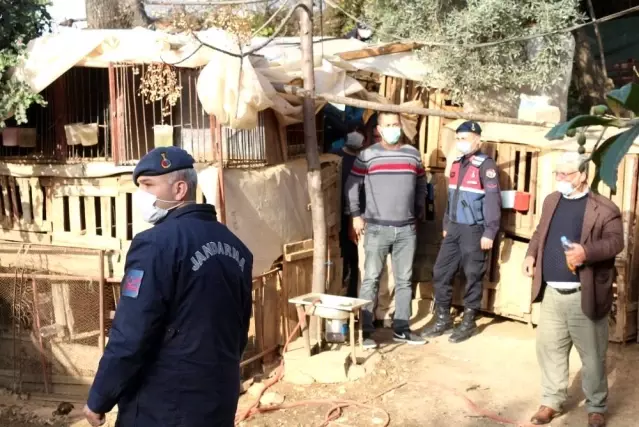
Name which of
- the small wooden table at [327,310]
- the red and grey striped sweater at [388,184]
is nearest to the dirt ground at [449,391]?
the small wooden table at [327,310]

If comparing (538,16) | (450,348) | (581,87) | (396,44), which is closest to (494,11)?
(538,16)

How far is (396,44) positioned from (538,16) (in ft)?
5.46

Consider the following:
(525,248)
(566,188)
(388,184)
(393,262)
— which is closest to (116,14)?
(388,184)

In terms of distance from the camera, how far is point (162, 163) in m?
3.34

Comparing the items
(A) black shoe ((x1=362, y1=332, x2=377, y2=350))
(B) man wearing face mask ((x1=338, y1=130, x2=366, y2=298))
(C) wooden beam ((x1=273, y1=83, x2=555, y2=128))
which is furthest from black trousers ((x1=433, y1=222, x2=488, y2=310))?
(C) wooden beam ((x1=273, y1=83, x2=555, y2=128))

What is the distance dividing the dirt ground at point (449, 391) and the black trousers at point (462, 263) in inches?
17.1

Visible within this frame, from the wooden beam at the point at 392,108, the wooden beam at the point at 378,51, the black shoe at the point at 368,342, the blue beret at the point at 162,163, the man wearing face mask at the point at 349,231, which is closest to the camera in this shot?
the blue beret at the point at 162,163

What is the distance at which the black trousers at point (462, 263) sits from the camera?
7211mm

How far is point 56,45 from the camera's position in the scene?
6617 mm

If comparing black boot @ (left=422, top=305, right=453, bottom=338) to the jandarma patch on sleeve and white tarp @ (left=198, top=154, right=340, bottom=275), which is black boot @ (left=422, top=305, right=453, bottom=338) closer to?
white tarp @ (left=198, top=154, right=340, bottom=275)

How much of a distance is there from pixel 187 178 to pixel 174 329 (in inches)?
26.7

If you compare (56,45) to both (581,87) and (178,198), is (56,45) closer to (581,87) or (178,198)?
(178,198)

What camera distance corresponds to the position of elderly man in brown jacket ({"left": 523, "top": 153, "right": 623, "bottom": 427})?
5203mm

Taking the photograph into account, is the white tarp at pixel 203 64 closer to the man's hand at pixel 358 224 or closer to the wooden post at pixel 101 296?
the man's hand at pixel 358 224
